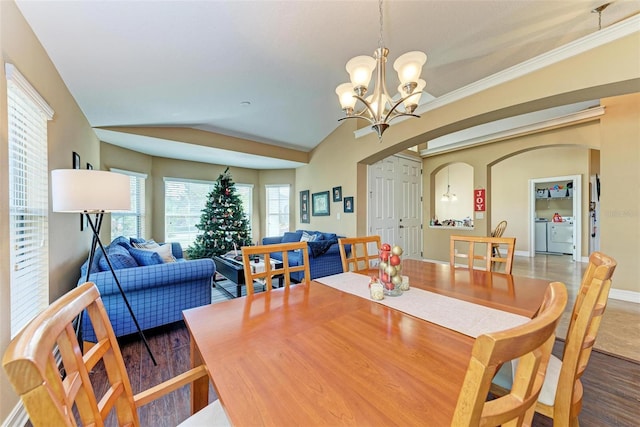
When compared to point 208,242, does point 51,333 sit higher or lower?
higher

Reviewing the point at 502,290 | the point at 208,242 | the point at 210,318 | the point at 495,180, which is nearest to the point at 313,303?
the point at 210,318

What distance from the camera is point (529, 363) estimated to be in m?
0.54

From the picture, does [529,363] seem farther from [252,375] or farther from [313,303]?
[313,303]

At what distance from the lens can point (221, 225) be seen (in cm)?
545

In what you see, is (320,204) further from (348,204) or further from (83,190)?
(83,190)

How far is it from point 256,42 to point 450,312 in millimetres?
2640

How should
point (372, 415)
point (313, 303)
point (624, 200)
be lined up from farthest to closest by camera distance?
point (624, 200) → point (313, 303) → point (372, 415)

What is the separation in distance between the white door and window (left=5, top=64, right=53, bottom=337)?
4.38 m

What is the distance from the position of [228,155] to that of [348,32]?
3.55m

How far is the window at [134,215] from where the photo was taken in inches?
180

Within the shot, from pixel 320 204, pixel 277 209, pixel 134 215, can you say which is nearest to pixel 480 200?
pixel 320 204

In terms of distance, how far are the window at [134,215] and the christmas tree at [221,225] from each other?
1002 millimetres

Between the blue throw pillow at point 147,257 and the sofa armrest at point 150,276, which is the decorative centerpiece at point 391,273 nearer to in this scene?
the sofa armrest at point 150,276

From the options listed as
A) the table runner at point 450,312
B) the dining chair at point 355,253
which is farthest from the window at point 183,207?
the table runner at point 450,312
